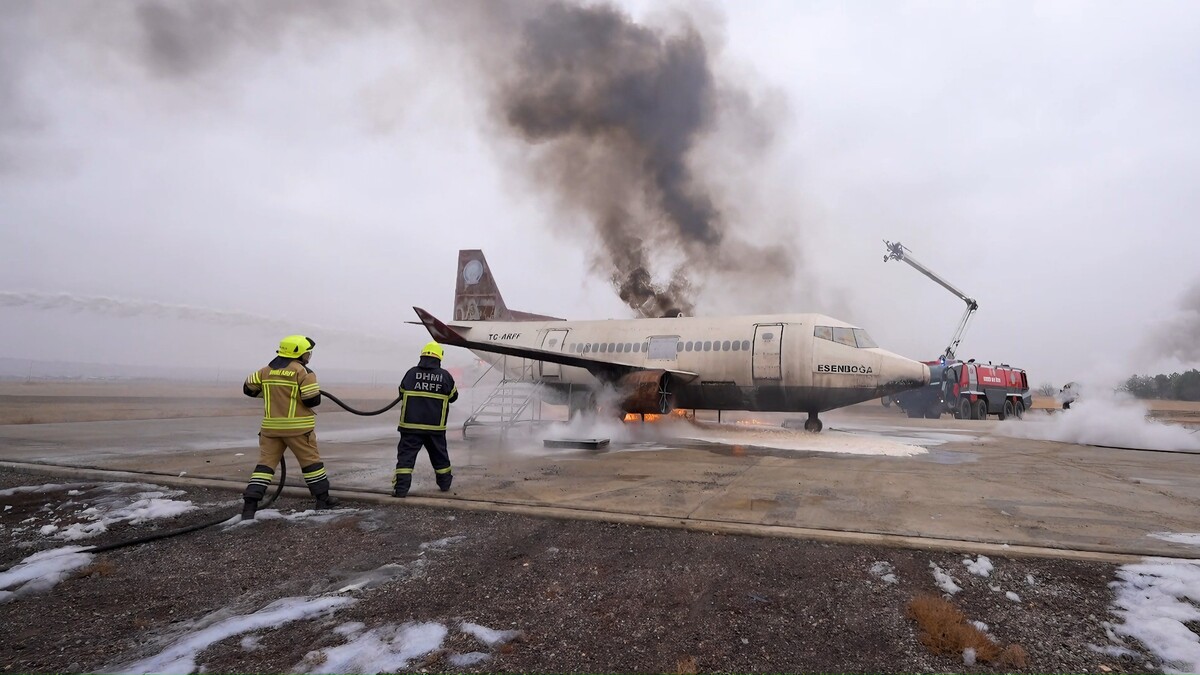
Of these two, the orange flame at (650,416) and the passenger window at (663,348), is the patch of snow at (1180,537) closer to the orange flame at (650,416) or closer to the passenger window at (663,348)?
the orange flame at (650,416)

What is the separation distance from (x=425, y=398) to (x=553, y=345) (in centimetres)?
1046

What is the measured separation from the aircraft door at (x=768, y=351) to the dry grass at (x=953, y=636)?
11.2 m

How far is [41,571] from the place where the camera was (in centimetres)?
403

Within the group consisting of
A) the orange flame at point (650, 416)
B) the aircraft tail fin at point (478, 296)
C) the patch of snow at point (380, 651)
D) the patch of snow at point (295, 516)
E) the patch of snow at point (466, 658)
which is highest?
the aircraft tail fin at point (478, 296)

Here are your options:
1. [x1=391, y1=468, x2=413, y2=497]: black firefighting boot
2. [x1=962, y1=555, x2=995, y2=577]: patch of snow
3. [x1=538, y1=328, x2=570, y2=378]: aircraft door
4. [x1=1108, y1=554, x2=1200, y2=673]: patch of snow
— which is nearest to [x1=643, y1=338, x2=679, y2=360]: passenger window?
[x1=538, y1=328, x2=570, y2=378]: aircraft door

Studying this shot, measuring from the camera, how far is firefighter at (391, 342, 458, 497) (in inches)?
267

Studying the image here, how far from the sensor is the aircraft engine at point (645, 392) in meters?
14.2

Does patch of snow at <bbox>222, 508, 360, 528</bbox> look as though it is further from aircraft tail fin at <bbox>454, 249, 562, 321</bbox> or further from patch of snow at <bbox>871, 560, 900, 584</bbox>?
aircraft tail fin at <bbox>454, 249, 562, 321</bbox>

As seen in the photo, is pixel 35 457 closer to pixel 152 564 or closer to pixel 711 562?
pixel 152 564

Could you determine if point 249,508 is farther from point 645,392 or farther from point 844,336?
point 844,336

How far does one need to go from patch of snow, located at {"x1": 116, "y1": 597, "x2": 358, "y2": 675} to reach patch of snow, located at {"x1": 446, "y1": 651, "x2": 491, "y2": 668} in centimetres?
108

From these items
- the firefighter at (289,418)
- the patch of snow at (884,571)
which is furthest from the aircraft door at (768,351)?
the firefighter at (289,418)

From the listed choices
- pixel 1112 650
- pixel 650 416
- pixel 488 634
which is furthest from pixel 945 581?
pixel 650 416

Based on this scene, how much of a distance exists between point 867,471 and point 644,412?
6362 mm
